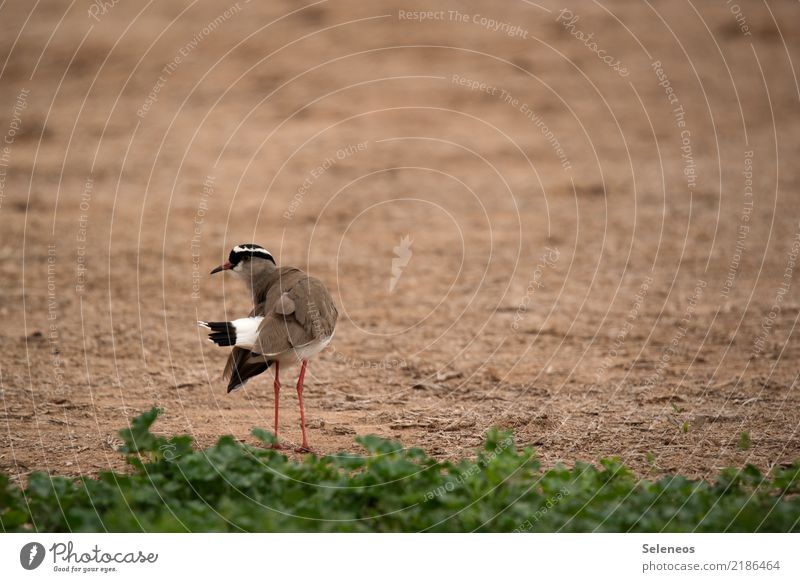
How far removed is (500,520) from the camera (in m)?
5.74

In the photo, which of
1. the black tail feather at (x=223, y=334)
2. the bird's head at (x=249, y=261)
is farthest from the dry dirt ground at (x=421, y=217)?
the black tail feather at (x=223, y=334)

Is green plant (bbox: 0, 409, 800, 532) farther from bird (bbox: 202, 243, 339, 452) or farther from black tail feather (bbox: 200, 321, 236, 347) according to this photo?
bird (bbox: 202, 243, 339, 452)

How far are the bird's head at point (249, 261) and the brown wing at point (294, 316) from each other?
428mm

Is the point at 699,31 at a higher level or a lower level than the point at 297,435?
higher

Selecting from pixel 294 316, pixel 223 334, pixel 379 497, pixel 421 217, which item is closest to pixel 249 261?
pixel 294 316

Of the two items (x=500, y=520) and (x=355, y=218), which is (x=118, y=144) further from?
(x=500, y=520)

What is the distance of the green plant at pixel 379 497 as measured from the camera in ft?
18.7

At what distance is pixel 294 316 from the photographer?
7.26m

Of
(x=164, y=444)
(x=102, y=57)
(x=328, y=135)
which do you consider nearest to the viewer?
(x=164, y=444)

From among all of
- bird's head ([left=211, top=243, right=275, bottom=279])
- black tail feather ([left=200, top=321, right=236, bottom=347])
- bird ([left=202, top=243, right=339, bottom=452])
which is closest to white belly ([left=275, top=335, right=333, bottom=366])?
bird ([left=202, top=243, right=339, bottom=452])

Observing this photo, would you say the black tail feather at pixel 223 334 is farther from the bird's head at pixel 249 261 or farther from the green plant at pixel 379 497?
the bird's head at pixel 249 261

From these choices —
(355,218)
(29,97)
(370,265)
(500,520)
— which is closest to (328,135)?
(355,218)

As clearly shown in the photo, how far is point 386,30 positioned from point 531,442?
42.4 ft

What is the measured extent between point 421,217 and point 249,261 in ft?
18.5
